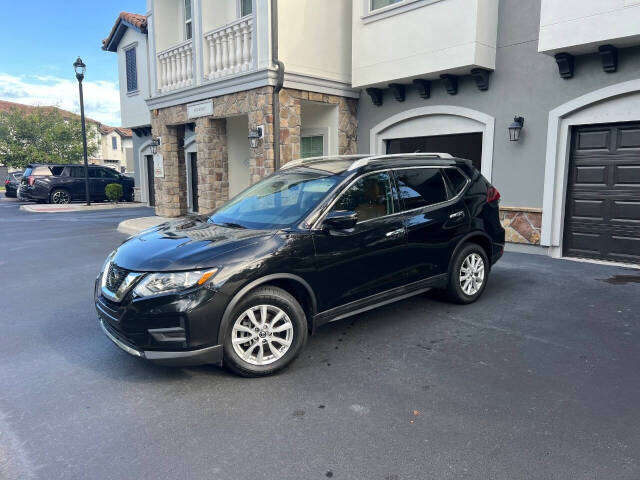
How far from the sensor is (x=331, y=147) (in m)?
10.9

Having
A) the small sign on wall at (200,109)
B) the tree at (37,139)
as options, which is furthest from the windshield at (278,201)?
the tree at (37,139)

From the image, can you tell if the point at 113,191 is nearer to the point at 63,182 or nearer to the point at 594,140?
the point at 63,182

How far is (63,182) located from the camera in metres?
20.7

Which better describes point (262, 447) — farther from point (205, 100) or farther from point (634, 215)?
point (205, 100)

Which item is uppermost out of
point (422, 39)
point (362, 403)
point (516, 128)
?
point (422, 39)

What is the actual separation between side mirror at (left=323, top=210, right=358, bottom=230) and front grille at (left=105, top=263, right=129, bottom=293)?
5.44 ft

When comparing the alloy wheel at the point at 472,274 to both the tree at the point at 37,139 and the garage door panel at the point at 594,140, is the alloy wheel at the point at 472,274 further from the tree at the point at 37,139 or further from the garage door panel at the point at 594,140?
the tree at the point at 37,139

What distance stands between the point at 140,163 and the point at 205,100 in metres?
10.4

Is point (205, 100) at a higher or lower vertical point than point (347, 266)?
higher

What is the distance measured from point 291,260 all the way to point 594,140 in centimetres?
641

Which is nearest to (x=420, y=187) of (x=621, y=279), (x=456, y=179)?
(x=456, y=179)

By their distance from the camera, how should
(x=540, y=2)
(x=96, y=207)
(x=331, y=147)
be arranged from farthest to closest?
(x=96, y=207)
(x=331, y=147)
(x=540, y=2)

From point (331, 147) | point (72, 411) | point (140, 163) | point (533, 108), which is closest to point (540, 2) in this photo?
point (533, 108)

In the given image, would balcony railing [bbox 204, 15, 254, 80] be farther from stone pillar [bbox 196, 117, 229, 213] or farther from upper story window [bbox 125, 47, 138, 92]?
upper story window [bbox 125, 47, 138, 92]
